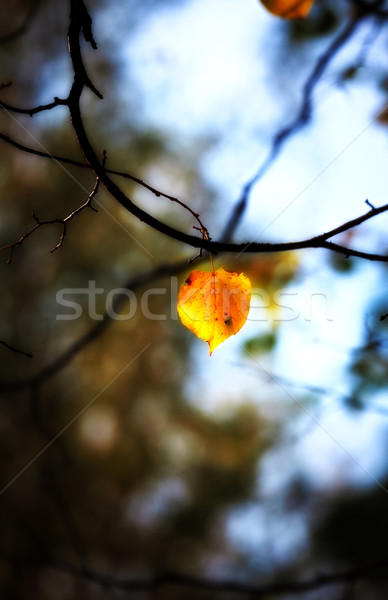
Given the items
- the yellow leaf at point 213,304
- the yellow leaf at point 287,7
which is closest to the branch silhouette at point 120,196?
the yellow leaf at point 213,304

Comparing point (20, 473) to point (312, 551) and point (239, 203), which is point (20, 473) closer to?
point (312, 551)

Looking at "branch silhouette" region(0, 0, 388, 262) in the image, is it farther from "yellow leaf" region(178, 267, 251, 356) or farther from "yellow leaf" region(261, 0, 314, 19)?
"yellow leaf" region(261, 0, 314, 19)

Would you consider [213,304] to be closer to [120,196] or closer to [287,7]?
[120,196]

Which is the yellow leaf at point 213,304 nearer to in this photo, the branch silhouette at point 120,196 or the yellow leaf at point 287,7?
the branch silhouette at point 120,196

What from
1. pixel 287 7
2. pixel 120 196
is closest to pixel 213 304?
pixel 120 196

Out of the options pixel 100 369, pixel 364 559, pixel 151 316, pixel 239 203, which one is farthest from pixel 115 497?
pixel 239 203
